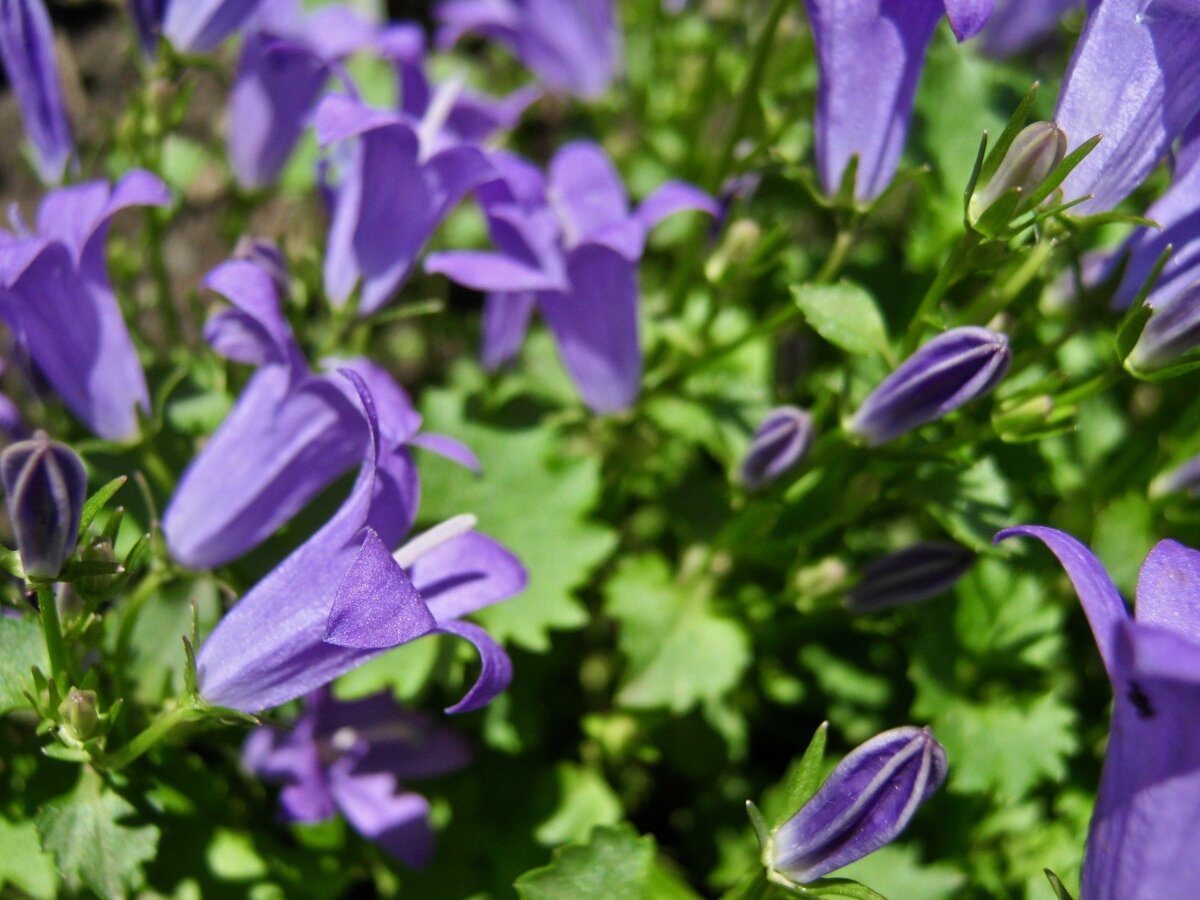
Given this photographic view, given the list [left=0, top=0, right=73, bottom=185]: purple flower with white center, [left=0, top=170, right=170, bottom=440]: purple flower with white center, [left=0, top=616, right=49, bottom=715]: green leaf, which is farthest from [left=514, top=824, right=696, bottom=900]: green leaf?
[left=0, top=0, right=73, bottom=185]: purple flower with white center

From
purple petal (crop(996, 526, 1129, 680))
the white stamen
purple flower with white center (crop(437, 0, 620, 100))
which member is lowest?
the white stamen

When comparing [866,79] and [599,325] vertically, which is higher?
[866,79]

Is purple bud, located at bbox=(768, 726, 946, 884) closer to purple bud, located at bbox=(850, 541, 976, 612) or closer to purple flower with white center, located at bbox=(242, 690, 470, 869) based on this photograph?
purple bud, located at bbox=(850, 541, 976, 612)

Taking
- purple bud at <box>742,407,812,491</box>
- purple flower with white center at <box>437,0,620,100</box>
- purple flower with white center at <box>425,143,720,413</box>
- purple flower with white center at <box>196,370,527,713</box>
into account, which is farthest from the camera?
purple flower with white center at <box>437,0,620,100</box>

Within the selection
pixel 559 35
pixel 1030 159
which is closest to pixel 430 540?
pixel 1030 159

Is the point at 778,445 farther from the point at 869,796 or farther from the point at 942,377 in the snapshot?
the point at 869,796

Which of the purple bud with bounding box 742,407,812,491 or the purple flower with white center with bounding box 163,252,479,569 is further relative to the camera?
the purple bud with bounding box 742,407,812,491

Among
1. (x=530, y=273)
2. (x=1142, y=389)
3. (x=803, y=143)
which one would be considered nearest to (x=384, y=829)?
(x=530, y=273)

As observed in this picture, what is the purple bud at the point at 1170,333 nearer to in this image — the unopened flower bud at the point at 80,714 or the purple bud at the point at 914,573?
the purple bud at the point at 914,573

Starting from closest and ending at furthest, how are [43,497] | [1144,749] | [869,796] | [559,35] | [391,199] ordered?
[1144,749]
[43,497]
[869,796]
[391,199]
[559,35]
